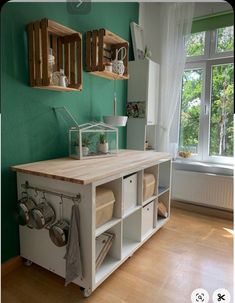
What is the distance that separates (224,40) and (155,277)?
106 inches

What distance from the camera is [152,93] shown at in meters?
2.88

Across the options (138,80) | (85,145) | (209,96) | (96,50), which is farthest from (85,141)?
(209,96)

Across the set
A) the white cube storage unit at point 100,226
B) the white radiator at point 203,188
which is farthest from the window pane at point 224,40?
the white cube storage unit at point 100,226

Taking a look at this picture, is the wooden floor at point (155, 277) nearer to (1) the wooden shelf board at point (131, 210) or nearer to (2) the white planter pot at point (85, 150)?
(1) the wooden shelf board at point (131, 210)

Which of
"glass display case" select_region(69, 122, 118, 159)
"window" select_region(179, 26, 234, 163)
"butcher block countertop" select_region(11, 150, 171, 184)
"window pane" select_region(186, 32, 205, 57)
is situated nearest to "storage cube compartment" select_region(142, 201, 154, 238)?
"butcher block countertop" select_region(11, 150, 171, 184)

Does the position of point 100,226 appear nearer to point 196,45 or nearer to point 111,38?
point 111,38

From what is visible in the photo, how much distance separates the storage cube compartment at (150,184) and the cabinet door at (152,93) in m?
0.78

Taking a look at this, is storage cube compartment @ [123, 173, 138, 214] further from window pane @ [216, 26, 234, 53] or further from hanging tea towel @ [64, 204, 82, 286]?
window pane @ [216, 26, 234, 53]

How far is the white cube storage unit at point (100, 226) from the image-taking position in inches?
55.0

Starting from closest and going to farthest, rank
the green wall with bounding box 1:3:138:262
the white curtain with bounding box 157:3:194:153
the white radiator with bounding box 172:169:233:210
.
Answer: the green wall with bounding box 1:3:138:262, the white radiator with bounding box 172:169:233:210, the white curtain with bounding box 157:3:194:153

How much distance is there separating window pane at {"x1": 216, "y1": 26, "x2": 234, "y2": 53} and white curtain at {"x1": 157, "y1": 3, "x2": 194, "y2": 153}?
0.39 m

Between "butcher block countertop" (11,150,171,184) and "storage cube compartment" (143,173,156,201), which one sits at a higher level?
"butcher block countertop" (11,150,171,184)

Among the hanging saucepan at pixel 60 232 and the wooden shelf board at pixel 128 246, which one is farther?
the wooden shelf board at pixel 128 246

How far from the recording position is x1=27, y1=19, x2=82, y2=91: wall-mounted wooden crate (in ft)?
5.40
